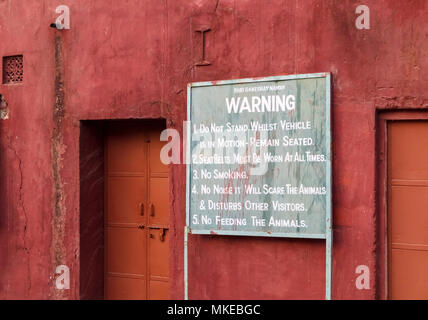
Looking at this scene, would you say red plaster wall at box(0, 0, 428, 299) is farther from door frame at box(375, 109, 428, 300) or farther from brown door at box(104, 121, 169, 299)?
brown door at box(104, 121, 169, 299)

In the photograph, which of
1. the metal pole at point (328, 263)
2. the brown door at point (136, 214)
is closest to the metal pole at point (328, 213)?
the metal pole at point (328, 263)

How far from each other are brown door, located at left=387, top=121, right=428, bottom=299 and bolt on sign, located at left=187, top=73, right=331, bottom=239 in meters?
0.53

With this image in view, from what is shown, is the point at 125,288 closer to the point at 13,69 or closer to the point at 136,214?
the point at 136,214

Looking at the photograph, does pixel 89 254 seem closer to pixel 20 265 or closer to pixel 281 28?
pixel 20 265

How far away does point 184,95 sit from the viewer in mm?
4906

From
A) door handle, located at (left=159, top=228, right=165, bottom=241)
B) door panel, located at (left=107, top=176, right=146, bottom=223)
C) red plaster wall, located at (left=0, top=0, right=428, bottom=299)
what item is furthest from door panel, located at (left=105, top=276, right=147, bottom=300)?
door panel, located at (left=107, top=176, right=146, bottom=223)

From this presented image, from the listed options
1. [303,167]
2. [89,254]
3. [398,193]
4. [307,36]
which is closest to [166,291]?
[89,254]

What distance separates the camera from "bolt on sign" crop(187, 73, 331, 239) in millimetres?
4344

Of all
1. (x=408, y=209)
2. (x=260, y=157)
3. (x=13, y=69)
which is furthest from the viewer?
(x=13, y=69)

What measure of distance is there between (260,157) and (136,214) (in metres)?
1.66

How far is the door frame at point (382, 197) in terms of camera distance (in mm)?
4234

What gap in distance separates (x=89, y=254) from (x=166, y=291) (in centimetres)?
91

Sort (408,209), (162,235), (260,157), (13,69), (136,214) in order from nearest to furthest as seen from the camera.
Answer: (408,209) < (260,157) < (162,235) < (136,214) < (13,69)

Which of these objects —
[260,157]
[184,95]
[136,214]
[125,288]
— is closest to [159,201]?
[136,214]
